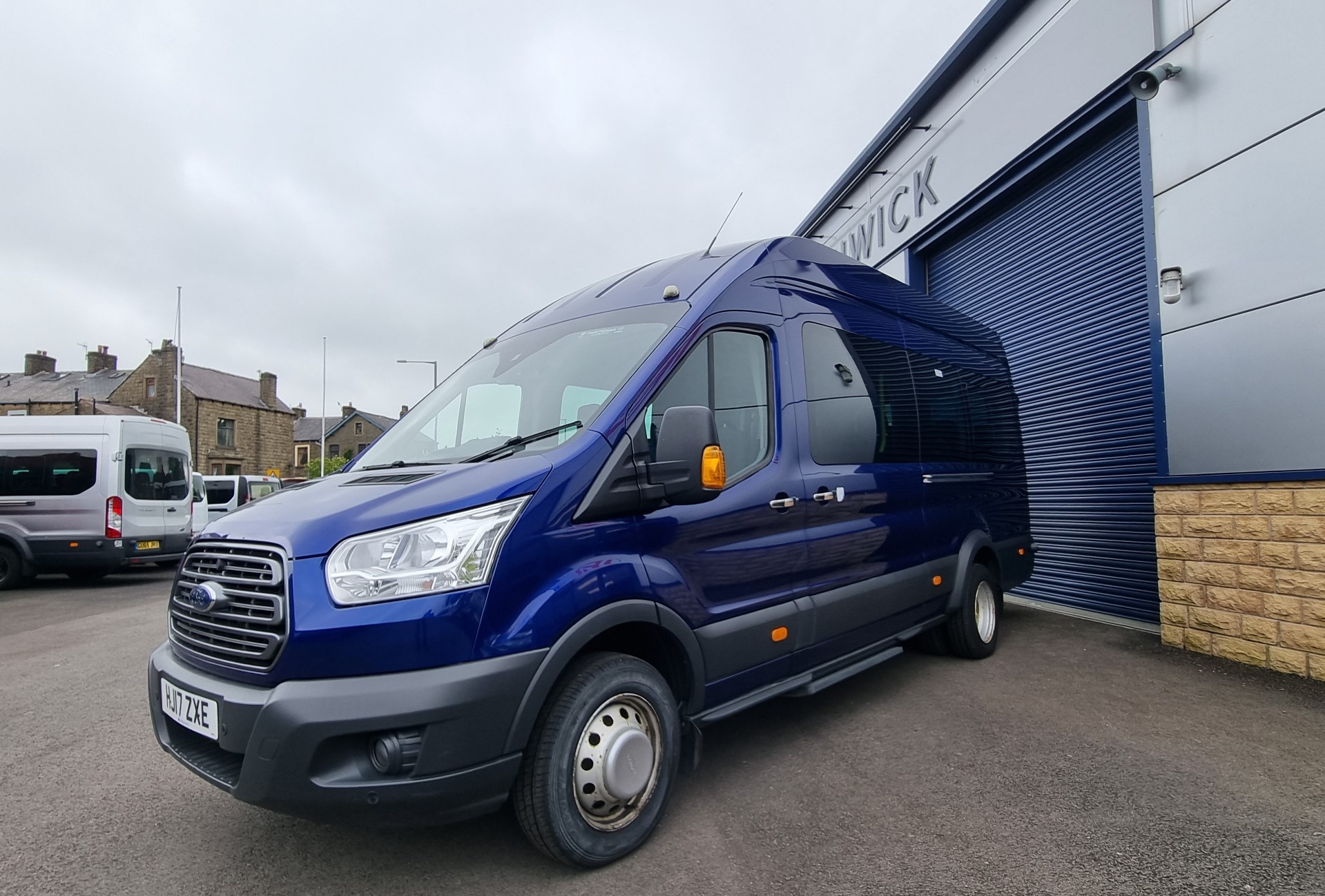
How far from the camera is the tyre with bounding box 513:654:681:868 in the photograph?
2369mm

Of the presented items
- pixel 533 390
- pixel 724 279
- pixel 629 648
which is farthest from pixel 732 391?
pixel 629 648

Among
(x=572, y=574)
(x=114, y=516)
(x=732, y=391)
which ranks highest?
(x=732, y=391)

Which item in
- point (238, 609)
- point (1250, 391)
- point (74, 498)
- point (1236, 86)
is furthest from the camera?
point (74, 498)

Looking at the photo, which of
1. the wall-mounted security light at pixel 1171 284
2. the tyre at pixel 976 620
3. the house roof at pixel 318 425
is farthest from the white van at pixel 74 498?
the house roof at pixel 318 425

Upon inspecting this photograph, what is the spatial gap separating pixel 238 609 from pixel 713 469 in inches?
64.7

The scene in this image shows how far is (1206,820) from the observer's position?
2.80 meters

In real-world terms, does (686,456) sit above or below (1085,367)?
below

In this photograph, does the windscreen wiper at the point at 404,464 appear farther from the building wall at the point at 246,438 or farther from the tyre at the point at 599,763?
the building wall at the point at 246,438

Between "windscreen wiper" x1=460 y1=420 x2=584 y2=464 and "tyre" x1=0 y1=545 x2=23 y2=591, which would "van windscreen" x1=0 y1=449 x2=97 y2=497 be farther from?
"windscreen wiper" x1=460 y1=420 x2=584 y2=464

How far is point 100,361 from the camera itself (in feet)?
160

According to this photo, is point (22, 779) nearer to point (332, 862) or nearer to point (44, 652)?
point (332, 862)

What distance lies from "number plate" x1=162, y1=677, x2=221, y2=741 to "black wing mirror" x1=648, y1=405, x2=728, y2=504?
5.23 feet

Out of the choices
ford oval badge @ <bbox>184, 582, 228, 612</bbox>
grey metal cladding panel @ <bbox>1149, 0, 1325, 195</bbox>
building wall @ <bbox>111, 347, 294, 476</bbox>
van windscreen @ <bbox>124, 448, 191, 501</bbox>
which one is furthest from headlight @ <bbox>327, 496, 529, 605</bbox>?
building wall @ <bbox>111, 347, 294, 476</bbox>

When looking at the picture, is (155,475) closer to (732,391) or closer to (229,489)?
(229,489)
